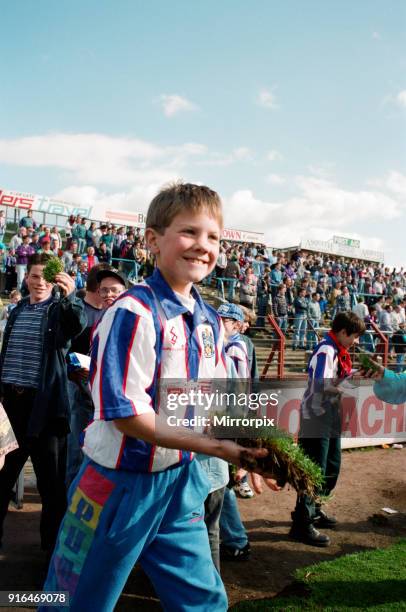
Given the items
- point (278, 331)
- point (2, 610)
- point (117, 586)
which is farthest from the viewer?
point (278, 331)

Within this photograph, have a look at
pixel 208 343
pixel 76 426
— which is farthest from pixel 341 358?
pixel 208 343

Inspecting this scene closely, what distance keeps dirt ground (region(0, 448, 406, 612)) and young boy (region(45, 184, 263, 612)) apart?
1.91m

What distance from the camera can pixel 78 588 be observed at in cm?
187

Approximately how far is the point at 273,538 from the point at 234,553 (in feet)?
2.42

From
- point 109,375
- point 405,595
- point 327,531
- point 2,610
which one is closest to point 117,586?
point 109,375

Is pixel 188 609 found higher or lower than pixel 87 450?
lower

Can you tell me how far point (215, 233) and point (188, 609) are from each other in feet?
4.72

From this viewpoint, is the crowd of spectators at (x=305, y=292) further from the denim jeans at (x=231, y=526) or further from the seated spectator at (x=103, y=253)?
the denim jeans at (x=231, y=526)

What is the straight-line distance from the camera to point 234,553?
434 cm

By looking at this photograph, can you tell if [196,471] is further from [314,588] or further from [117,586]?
[314,588]

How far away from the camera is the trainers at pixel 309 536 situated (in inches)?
188

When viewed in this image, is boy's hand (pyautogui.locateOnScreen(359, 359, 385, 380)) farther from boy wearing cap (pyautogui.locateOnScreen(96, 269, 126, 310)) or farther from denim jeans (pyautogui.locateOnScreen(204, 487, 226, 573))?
boy wearing cap (pyautogui.locateOnScreen(96, 269, 126, 310))

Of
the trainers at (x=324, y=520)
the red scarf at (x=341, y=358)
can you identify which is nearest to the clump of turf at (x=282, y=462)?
the red scarf at (x=341, y=358)

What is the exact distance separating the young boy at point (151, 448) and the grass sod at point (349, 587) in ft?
6.29
